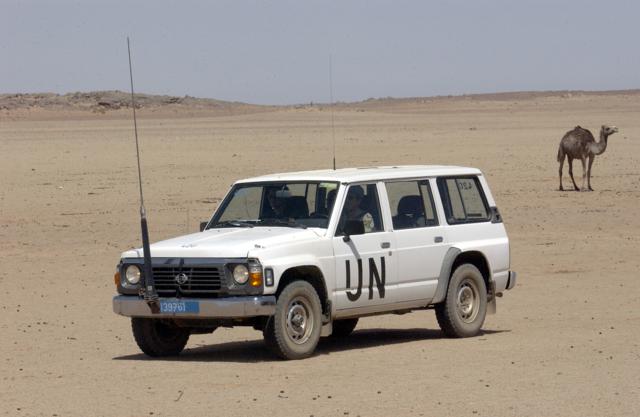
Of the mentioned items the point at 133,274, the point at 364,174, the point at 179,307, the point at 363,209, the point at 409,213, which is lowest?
the point at 179,307

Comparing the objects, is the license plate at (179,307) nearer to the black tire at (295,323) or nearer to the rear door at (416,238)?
the black tire at (295,323)

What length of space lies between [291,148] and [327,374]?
35.0m

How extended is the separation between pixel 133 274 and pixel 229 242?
94 cm

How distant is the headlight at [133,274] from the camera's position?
13.3 metres

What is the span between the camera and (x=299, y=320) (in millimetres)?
13102

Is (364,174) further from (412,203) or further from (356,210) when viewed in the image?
(412,203)

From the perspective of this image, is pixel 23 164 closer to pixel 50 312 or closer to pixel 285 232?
pixel 50 312

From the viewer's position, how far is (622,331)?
15.0 metres

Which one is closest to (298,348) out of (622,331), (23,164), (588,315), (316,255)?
(316,255)

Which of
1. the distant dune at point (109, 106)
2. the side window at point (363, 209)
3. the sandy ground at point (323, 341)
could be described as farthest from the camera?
the distant dune at point (109, 106)

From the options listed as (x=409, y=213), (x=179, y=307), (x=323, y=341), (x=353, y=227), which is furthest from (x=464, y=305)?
(x=179, y=307)

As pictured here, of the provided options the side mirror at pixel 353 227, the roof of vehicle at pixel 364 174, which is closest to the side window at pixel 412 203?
the roof of vehicle at pixel 364 174

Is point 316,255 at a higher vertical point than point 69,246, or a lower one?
higher

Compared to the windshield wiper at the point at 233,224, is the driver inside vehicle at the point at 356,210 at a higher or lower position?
higher
